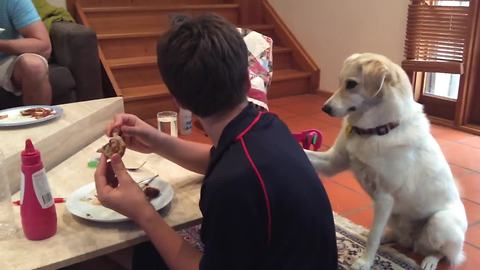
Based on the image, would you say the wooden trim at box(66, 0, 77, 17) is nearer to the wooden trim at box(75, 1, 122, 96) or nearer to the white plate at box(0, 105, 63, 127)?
the wooden trim at box(75, 1, 122, 96)

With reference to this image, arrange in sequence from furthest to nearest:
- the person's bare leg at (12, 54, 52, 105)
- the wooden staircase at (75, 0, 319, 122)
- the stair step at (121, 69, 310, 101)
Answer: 1. the wooden staircase at (75, 0, 319, 122)
2. the stair step at (121, 69, 310, 101)
3. the person's bare leg at (12, 54, 52, 105)

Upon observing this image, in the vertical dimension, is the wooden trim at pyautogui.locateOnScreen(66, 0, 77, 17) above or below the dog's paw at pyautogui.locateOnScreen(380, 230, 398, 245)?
above

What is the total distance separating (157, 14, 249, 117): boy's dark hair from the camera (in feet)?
2.93

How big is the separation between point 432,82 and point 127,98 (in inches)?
89.1

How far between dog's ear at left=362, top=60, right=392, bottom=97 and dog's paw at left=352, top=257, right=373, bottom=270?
596 millimetres

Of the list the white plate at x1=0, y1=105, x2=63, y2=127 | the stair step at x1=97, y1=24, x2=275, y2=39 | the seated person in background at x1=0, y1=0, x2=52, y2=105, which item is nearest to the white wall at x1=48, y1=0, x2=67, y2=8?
the stair step at x1=97, y1=24, x2=275, y2=39

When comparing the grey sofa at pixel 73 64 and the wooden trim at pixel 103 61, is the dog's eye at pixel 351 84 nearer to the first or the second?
the grey sofa at pixel 73 64

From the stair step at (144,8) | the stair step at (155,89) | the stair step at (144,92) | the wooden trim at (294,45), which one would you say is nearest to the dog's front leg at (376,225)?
the stair step at (155,89)

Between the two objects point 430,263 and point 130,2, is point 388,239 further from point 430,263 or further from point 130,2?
point 130,2

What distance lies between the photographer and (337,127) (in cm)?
345

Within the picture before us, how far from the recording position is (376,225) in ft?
5.58

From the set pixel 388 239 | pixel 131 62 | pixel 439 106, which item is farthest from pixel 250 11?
pixel 388 239

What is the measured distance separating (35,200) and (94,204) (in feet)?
0.62

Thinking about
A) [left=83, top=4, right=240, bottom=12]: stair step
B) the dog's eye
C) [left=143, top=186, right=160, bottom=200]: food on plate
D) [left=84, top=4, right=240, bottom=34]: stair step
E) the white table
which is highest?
[left=83, top=4, right=240, bottom=12]: stair step
